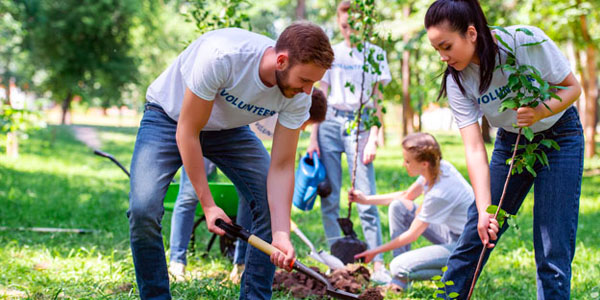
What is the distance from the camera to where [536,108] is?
2125 mm

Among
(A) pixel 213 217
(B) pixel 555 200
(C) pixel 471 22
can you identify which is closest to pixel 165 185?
(A) pixel 213 217

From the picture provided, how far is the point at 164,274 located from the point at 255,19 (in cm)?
2589

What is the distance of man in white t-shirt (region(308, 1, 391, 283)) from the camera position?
12.5ft

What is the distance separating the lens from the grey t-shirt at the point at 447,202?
3189 mm

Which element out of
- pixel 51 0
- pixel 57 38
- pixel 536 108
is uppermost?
pixel 51 0

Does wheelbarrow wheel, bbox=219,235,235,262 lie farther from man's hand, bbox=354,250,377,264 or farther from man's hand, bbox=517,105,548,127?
man's hand, bbox=517,105,548,127

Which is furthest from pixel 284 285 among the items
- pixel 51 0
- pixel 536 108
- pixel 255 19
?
pixel 255 19

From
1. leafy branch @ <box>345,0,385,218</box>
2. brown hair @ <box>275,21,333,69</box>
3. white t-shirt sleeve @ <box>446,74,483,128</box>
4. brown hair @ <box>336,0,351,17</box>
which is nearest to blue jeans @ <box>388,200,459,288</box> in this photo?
leafy branch @ <box>345,0,385,218</box>

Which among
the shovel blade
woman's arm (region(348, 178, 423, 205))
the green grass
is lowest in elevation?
the green grass

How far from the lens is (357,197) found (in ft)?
11.7

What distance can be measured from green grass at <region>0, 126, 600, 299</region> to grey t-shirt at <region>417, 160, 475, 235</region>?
0.43 metres

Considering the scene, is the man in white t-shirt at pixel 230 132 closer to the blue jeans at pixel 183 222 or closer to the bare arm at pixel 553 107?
the bare arm at pixel 553 107

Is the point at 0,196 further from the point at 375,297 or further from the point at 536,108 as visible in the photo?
the point at 536,108

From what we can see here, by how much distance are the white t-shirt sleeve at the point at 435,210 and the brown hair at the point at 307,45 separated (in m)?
1.36
